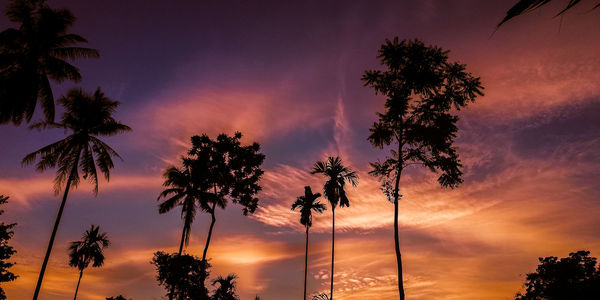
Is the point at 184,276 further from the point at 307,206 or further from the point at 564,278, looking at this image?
the point at 564,278

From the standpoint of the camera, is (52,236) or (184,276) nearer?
(52,236)

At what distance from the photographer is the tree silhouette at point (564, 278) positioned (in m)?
27.4

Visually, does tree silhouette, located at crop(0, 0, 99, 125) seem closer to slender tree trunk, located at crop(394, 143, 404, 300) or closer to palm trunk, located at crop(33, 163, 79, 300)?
palm trunk, located at crop(33, 163, 79, 300)

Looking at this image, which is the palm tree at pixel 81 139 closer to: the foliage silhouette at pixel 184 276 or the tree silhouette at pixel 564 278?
the foliage silhouette at pixel 184 276

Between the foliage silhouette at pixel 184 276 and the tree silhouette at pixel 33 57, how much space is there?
1820cm


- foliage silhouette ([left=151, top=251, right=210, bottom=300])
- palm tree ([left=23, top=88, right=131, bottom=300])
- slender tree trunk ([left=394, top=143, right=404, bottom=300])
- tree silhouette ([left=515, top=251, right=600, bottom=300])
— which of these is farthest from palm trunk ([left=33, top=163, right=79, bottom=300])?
tree silhouette ([left=515, top=251, right=600, bottom=300])

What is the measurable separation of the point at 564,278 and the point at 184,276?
37215mm

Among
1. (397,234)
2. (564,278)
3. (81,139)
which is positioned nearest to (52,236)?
(81,139)

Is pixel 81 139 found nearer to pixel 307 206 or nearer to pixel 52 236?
pixel 52 236

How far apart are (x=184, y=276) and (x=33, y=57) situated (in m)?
23.1

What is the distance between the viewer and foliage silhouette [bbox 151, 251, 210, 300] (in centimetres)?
3077

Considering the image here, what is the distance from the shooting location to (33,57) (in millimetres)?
20688

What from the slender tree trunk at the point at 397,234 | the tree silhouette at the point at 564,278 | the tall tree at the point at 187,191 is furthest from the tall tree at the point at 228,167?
the tree silhouette at the point at 564,278

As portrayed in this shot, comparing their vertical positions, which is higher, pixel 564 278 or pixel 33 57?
pixel 33 57
